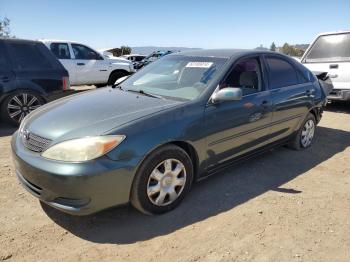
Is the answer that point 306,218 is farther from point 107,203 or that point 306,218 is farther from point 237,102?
point 107,203

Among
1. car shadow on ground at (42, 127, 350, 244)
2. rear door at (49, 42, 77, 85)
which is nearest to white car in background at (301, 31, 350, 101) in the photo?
car shadow on ground at (42, 127, 350, 244)

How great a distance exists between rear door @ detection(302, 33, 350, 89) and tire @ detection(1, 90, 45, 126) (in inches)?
253

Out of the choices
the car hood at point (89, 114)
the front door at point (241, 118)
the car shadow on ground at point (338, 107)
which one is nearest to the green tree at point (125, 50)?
the car shadow on ground at point (338, 107)

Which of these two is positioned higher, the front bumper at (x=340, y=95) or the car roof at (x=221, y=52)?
the car roof at (x=221, y=52)

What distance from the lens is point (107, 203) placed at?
120 inches

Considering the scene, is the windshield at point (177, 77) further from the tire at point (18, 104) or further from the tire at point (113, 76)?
the tire at point (113, 76)

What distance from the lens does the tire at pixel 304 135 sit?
5564 mm

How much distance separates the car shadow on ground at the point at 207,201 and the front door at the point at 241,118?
14.4 inches

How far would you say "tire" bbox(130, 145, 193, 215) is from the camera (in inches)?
127

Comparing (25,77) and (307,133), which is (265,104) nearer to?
(307,133)

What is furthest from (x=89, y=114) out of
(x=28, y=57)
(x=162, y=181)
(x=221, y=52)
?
(x=28, y=57)

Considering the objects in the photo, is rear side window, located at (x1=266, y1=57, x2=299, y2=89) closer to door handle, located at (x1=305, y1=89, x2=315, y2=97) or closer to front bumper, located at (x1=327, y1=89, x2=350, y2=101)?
door handle, located at (x1=305, y1=89, x2=315, y2=97)

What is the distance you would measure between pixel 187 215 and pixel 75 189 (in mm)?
1183

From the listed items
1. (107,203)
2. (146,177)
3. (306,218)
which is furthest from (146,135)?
(306,218)
